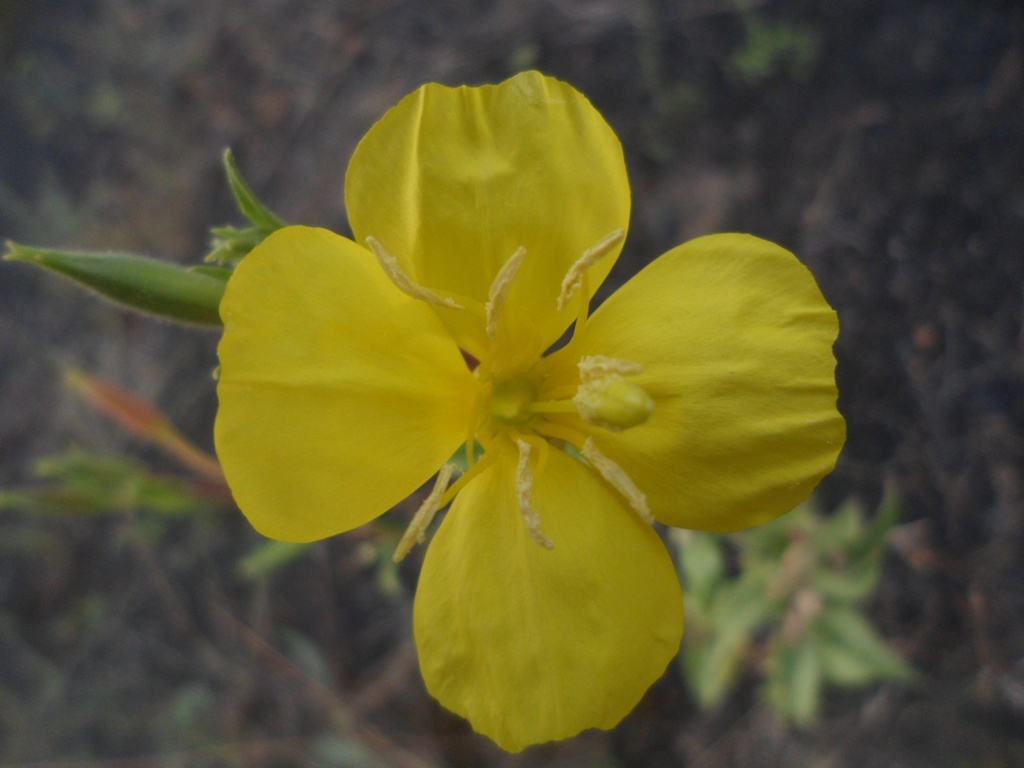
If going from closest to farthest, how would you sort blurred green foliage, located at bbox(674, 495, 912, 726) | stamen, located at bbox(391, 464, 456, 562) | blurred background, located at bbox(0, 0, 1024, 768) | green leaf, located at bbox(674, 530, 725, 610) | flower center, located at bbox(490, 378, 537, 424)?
1. stamen, located at bbox(391, 464, 456, 562)
2. flower center, located at bbox(490, 378, 537, 424)
3. blurred green foliage, located at bbox(674, 495, 912, 726)
4. green leaf, located at bbox(674, 530, 725, 610)
5. blurred background, located at bbox(0, 0, 1024, 768)

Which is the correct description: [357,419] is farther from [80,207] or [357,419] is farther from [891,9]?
[80,207]

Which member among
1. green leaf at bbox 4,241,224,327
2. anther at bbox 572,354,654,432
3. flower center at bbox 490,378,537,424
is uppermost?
green leaf at bbox 4,241,224,327

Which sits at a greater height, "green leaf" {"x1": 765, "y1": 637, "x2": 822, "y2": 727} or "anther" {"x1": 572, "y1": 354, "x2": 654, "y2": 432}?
"anther" {"x1": 572, "y1": 354, "x2": 654, "y2": 432}

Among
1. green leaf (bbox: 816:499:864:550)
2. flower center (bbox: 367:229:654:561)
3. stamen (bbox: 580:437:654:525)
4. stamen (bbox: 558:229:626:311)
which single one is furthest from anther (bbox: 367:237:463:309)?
green leaf (bbox: 816:499:864:550)

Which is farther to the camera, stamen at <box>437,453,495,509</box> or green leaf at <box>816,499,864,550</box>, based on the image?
green leaf at <box>816,499,864,550</box>

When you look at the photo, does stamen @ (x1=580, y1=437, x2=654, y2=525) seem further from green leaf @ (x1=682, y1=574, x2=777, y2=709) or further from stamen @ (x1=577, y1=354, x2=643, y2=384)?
green leaf @ (x1=682, y1=574, x2=777, y2=709)

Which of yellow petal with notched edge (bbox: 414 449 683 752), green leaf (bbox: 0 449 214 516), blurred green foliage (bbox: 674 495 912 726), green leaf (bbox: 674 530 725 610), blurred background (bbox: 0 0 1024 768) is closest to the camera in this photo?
yellow petal with notched edge (bbox: 414 449 683 752)

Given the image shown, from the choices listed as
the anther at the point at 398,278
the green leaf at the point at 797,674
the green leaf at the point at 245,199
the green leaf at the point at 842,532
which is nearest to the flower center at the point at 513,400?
the anther at the point at 398,278
